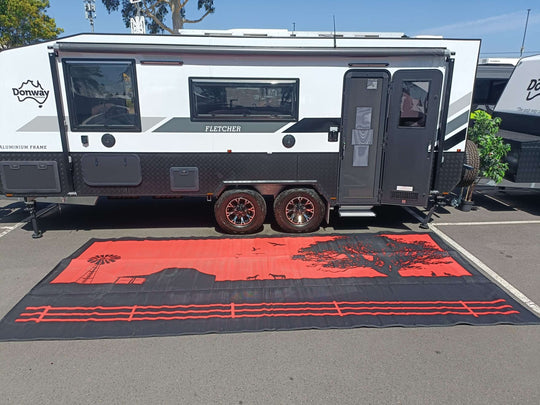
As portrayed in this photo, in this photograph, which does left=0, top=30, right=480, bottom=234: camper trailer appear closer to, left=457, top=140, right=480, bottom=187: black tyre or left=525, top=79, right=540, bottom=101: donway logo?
left=457, top=140, right=480, bottom=187: black tyre

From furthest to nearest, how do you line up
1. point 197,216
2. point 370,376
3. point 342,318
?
point 197,216 → point 342,318 → point 370,376

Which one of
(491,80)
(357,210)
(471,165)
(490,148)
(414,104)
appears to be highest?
(491,80)

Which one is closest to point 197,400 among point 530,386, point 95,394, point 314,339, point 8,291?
point 95,394

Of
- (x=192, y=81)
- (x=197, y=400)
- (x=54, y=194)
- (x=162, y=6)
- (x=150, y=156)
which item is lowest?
(x=197, y=400)

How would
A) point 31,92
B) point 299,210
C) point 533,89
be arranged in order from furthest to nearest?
1. point 533,89
2. point 299,210
3. point 31,92

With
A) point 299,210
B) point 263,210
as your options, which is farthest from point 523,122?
point 263,210

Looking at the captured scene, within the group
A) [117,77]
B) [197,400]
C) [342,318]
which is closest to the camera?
[197,400]

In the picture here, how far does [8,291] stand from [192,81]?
11.8 feet

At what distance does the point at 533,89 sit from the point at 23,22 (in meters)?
29.2

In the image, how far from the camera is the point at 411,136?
5867mm

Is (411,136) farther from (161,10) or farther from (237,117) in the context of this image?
(161,10)

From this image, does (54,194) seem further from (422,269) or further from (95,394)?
(422,269)

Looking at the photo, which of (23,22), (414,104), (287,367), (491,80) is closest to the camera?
(287,367)

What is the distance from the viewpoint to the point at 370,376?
10.4 feet
